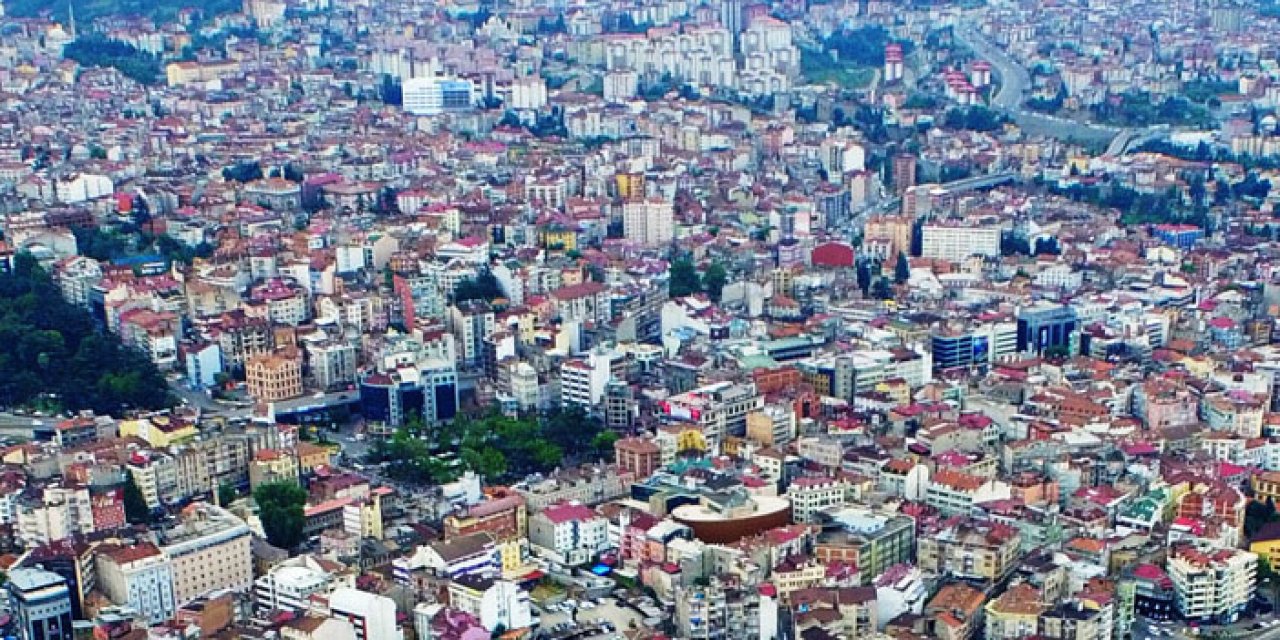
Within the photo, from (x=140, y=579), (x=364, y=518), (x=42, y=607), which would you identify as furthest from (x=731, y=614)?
(x=42, y=607)

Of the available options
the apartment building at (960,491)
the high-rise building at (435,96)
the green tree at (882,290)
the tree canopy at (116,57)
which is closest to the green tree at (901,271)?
the green tree at (882,290)

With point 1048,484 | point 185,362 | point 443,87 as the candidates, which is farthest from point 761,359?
point 443,87

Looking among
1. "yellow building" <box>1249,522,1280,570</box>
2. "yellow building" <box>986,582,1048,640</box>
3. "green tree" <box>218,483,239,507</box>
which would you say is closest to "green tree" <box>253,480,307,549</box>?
"green tree" <box>218,483,239,507</box>

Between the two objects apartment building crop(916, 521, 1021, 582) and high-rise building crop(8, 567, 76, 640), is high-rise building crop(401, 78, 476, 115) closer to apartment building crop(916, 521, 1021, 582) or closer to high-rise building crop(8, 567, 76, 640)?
apartment building crop(916, 521, 1021, 582)

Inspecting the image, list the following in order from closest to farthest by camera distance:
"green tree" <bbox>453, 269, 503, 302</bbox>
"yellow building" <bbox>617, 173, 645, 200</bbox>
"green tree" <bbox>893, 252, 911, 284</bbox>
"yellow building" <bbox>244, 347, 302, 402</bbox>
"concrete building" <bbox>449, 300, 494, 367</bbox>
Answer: "yellow building" <bbox>244, 347, 302, 402</bbox> → "concrete building" <bbox>449, 300, 494, 367</bbox> → "green tree" <bbox>453, 269, 503, 302</bbox> → "green tree" <bbox>893, 252, 911, 284</bbox> → "yellow building" <bbox>617, 173, 645, 200</bbox>

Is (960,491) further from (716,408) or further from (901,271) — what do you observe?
(901,271)

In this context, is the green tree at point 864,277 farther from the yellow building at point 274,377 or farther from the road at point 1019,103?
the road at point 1019,103

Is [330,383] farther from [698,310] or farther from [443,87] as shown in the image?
[443,87]
